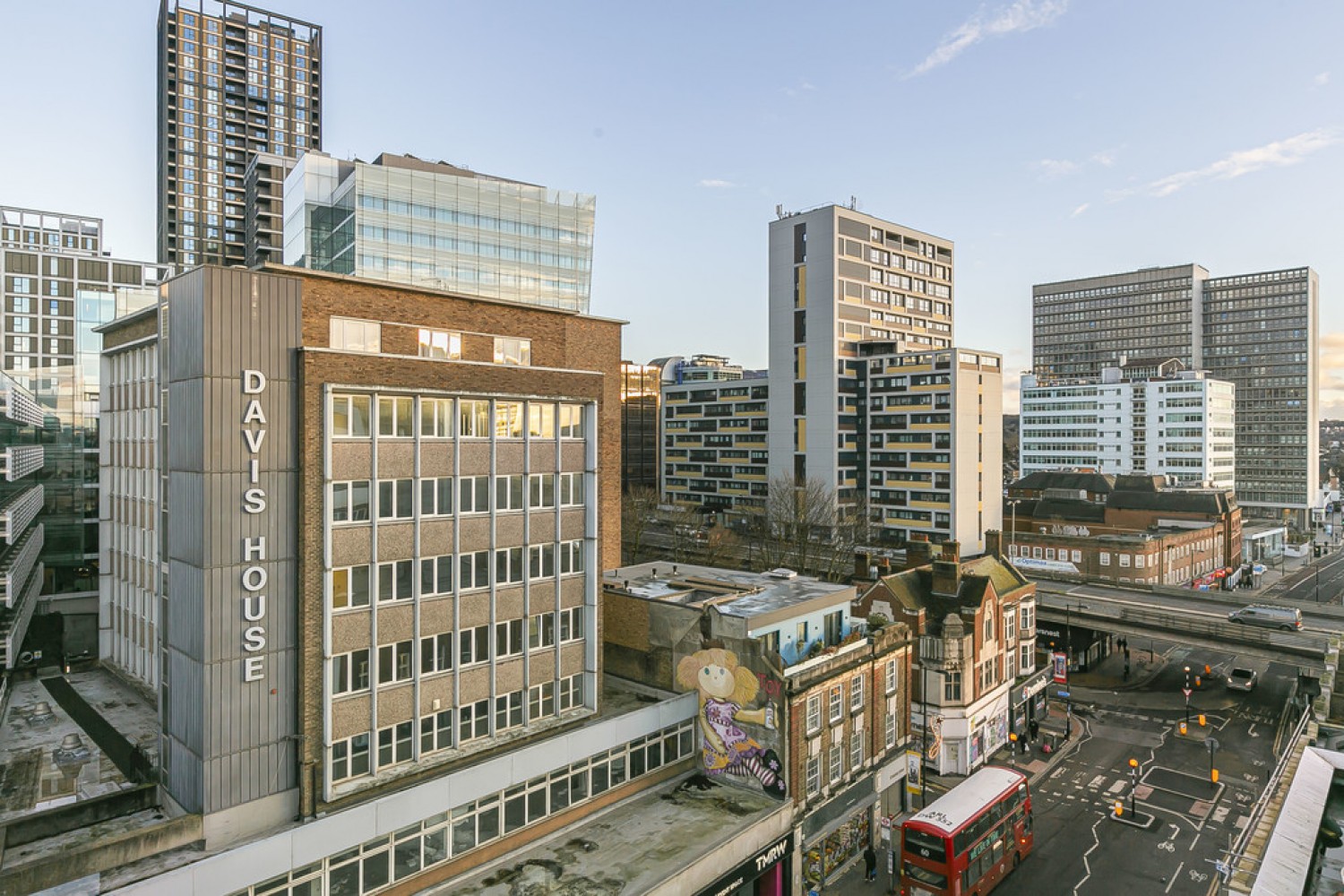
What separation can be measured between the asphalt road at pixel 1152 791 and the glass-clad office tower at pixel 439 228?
51.6 meters

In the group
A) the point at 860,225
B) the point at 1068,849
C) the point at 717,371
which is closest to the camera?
the point at 1068,849

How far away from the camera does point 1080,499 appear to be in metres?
108

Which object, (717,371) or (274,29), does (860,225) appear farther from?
(274,29)

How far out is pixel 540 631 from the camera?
29453 mm

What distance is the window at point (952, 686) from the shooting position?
44.6 metres

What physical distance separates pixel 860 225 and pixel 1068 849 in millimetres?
83592

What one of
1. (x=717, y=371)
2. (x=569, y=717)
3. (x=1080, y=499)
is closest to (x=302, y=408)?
(x=569, y=717)

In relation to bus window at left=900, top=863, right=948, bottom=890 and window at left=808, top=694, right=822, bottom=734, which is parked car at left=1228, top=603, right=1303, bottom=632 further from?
window at left=808, top=694, right=822, bottom=734

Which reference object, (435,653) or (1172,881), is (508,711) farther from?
(1172,881)

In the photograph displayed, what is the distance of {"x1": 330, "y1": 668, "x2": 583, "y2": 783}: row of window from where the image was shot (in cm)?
2385

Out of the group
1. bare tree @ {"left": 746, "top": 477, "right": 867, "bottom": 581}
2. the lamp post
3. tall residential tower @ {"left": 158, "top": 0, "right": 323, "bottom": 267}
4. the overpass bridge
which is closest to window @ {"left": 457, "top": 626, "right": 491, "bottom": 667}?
the lamp post

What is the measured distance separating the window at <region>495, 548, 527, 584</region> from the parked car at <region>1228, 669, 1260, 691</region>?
204 feet

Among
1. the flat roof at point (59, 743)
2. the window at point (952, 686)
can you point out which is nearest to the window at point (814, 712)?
the window at point (952, 686)

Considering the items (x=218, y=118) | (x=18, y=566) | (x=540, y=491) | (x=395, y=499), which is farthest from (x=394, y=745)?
(x=218, y=118)
